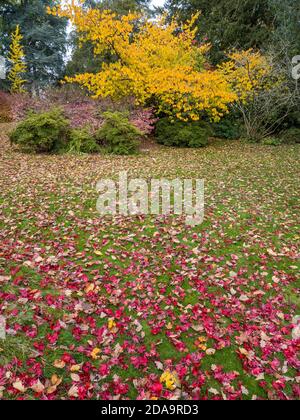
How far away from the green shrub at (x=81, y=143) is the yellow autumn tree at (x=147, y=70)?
2.17 m

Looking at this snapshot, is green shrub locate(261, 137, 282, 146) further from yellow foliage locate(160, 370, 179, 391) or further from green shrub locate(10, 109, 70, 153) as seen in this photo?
yellow foliage locate(160, 370, 179, 391)

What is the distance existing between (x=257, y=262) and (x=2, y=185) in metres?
5.96

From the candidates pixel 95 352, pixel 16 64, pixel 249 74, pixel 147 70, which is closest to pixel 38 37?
pixel 16 64

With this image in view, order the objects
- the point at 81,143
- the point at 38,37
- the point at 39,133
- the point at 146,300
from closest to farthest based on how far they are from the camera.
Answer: the point at 146,300 < the point at 39,133 < the point at 81,143 < the point at 38,37

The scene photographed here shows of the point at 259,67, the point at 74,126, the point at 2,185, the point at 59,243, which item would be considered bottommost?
the point at 59,243

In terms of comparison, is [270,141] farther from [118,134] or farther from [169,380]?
[169,380]

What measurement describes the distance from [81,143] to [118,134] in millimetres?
1410

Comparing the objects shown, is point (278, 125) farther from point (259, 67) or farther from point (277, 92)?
point (259, 67)

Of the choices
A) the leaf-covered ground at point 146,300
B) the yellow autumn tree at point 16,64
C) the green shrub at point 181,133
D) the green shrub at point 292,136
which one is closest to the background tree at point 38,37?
the yellow autumn tree at point 16,64

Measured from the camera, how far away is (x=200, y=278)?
4246mm

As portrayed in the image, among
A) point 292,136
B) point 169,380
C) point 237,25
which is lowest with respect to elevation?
point 169,380

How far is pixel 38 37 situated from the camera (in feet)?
87.2

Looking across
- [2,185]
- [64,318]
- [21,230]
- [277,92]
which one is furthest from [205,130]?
[64,318]

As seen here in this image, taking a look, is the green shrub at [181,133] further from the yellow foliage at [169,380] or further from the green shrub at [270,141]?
the yellow foliage at [169,380]
